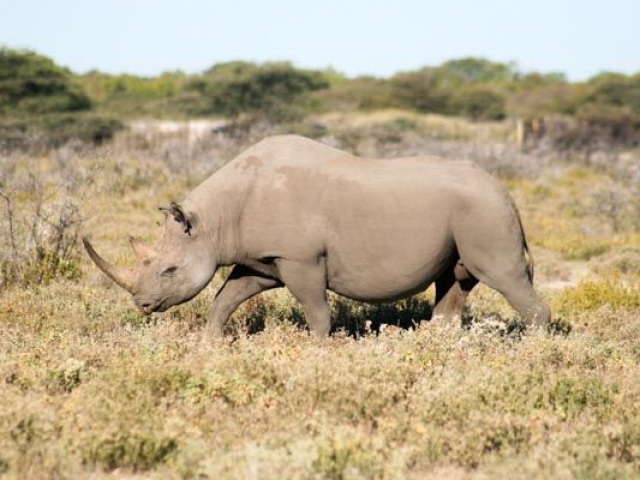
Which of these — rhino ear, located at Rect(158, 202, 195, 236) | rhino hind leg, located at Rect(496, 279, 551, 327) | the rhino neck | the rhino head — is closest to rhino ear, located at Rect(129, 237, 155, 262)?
the rhino head

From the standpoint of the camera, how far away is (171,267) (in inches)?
292

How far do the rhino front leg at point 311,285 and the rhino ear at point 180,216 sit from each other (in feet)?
2.66

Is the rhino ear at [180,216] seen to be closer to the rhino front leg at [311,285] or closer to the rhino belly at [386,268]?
the rhino front leg at [311,285]

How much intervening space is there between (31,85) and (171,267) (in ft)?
112

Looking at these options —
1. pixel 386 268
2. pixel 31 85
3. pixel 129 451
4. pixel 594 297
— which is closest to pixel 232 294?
pixel 386 268

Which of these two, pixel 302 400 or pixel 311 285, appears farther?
pixel 311 285

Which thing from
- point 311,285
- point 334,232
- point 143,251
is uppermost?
point 334,232

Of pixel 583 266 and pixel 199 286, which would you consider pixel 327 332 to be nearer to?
pixel 199 286

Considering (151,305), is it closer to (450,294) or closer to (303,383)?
(303,383)

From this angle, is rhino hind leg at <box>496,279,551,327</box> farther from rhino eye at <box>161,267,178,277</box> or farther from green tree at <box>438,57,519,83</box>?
green tree at <box>438,57,519,83</box>

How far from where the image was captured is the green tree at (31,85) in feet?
123

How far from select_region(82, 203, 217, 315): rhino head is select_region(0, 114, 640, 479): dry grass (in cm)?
31

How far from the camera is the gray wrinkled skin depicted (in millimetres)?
7297

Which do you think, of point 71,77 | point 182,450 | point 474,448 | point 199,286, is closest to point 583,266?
point 199,286
